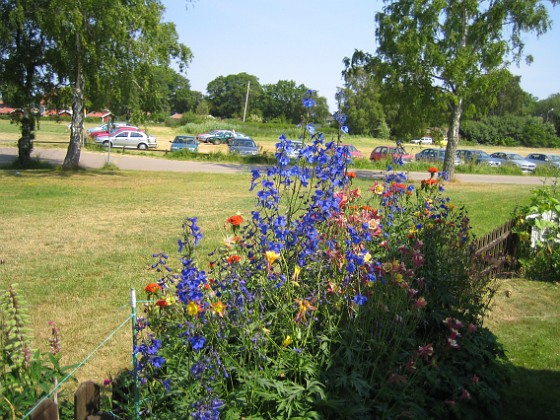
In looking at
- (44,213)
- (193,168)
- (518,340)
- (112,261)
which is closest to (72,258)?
(112,261)

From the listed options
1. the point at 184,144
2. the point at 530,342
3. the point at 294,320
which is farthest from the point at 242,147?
the point at 294,320

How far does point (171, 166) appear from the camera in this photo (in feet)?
79.9

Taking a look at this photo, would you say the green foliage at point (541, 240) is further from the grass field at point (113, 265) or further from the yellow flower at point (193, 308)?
the yellow flower at point (193, 308)

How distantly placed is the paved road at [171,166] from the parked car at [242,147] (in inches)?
183

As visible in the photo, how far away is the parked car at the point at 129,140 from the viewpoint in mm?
35344

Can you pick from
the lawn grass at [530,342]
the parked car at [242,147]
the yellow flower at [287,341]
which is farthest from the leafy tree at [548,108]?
the yellow flower at [287,341]

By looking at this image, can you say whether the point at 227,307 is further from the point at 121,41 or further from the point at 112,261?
the point at 121,41

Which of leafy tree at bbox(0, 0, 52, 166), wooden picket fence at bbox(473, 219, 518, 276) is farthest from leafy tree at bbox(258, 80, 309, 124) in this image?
wooden picket fence at bbox(473, 219, 518, 276)

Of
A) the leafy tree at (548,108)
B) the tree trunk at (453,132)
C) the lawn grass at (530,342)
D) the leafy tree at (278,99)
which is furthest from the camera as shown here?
Answer: the leafy tree at (278,99)

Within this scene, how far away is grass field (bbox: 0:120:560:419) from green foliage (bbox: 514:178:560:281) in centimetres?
32

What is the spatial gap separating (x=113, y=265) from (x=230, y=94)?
11800 centimetres

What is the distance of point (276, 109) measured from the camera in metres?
115

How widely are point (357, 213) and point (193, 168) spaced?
20.7 metres

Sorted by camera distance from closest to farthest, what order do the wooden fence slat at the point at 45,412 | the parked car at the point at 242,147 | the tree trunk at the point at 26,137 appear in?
1. the wooden fence slat at the point at 45,412
2. the tree trunk at the point at 26,137
3. the parked car at the point at 242,147
